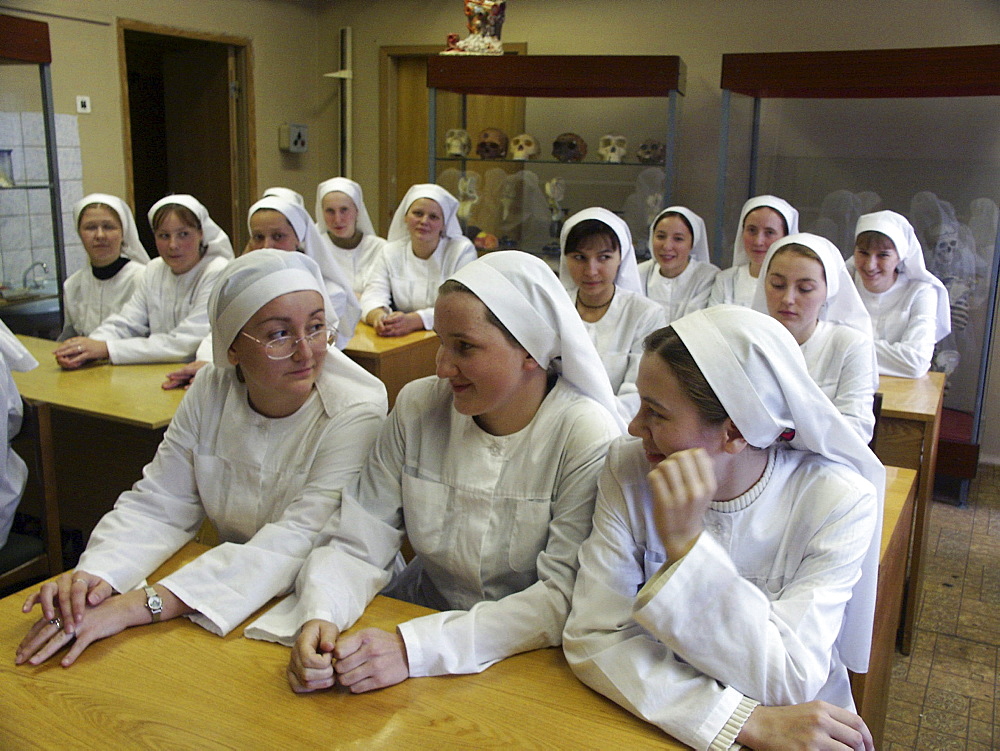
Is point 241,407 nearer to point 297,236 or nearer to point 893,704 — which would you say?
point 893,704

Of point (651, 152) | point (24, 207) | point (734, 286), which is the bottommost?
point (734, 286)

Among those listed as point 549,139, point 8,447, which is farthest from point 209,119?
point 8,447

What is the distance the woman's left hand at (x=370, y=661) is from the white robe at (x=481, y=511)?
0.23ft

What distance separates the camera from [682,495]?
1.37 metres

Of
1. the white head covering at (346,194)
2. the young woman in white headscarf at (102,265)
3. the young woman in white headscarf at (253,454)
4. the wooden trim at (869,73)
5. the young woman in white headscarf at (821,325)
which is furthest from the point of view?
the white head covering at (346,194)

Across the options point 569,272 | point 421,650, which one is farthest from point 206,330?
point 421,650

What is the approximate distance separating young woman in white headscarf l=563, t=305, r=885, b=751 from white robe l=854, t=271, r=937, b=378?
2688 mm

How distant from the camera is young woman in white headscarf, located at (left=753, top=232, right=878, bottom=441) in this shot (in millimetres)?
3143

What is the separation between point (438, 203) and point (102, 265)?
6.37ft

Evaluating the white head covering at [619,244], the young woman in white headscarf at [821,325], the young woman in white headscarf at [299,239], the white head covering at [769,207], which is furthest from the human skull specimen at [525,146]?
the young woman in white headscarf at [821,325]

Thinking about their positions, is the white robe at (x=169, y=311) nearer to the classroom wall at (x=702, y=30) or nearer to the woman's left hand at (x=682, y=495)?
the woman's left hand at (x=682, y=495)

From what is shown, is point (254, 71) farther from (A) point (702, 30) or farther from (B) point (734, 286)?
(B) point (734, 286)

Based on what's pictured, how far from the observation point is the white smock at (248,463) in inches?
73.5

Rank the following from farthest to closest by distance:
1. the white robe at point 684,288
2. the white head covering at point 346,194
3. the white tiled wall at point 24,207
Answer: the white head covering at point 346,194, the white robe at point 684,288, the white tiled wall at point 24,207
